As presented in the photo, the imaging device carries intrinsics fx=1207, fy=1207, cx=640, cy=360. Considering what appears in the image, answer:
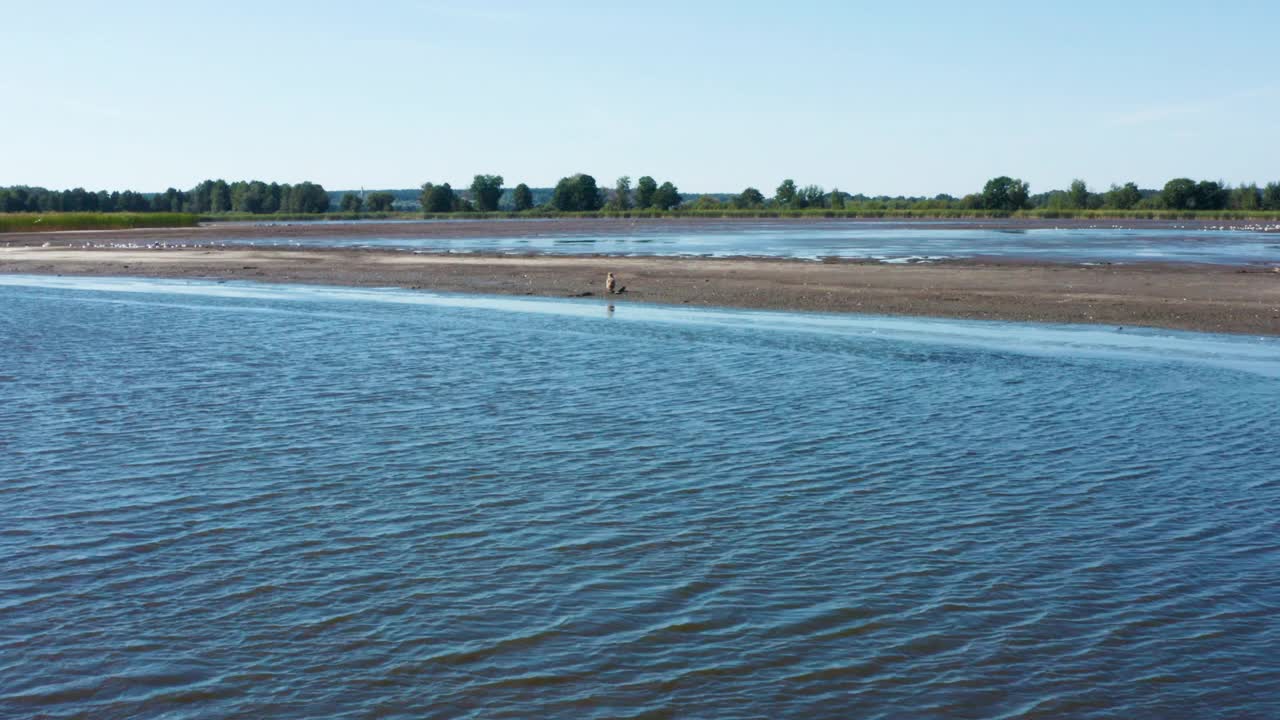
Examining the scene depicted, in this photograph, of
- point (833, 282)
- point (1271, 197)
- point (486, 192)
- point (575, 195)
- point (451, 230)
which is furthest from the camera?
point (486, 192)

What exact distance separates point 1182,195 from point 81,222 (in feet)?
401

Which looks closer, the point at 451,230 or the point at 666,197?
the point at 451,230

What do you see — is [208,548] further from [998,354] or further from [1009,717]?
[998,354]

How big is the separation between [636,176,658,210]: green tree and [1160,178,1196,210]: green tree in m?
77.3

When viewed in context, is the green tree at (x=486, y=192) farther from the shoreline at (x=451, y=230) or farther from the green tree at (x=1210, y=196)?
the green tree at (x=1210, y=196)

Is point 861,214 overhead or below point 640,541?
overhead

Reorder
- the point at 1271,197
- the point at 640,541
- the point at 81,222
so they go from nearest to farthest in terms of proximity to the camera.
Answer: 1. the point at 640,541
2. the point at 81,222
3. the point at 1271,197

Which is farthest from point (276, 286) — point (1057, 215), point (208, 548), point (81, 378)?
point (1057, 215)

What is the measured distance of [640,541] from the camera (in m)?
9.67

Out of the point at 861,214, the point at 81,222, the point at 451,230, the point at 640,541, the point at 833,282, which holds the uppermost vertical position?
the point at 81,222

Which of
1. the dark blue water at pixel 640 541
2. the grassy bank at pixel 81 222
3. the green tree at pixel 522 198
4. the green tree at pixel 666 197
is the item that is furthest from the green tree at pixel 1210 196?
the dark blue water at pixel 640 541

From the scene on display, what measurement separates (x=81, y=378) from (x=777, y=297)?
58.5 feet

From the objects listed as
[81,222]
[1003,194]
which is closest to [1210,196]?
[1003,194]

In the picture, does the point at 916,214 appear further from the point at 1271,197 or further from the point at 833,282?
the point at 833,282
